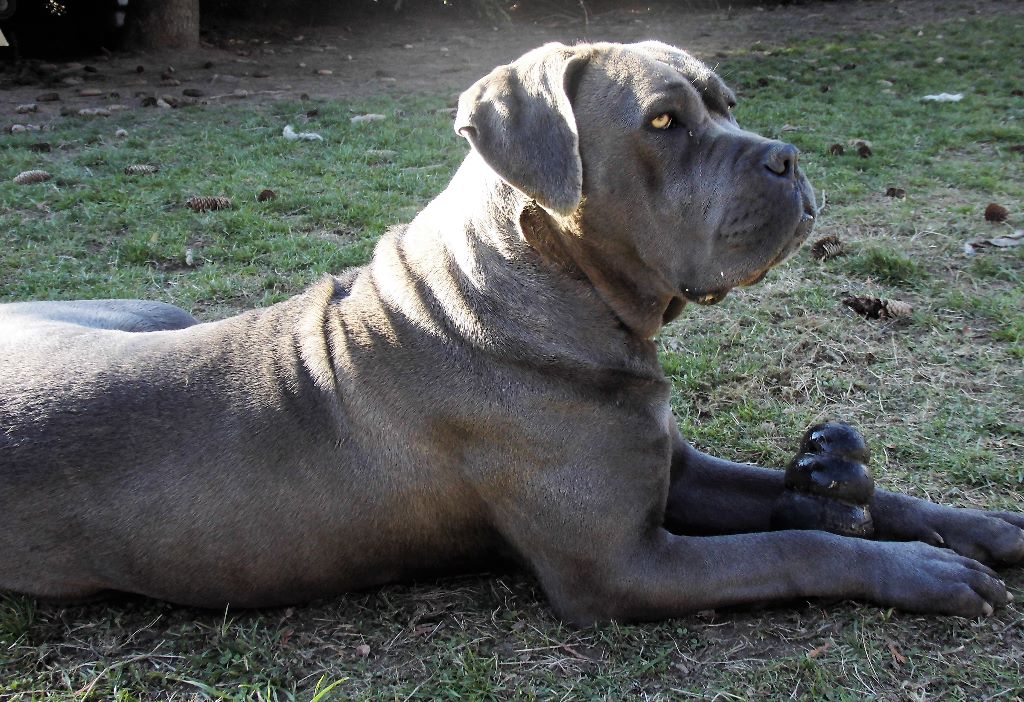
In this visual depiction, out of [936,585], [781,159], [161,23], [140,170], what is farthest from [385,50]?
[936,585]

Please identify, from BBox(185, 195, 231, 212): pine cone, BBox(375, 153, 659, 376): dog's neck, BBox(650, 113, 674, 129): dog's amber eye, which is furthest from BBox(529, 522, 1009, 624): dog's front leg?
BBox(185, 195, 231, 212): pine cone

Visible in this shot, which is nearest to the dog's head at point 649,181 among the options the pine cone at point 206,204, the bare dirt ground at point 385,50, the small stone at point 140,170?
the pine cone at point 206,204

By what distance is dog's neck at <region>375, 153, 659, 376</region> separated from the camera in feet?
9.35

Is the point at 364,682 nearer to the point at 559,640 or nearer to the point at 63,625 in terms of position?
the point at 559,640

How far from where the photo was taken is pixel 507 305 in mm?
2869

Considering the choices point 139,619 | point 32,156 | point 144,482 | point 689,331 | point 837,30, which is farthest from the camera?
point 837,30

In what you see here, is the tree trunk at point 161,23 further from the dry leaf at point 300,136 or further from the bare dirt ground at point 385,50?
the dry leaf at point 300,136

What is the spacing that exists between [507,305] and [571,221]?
309 mm

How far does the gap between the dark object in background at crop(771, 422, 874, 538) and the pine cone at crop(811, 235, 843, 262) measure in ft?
7.55

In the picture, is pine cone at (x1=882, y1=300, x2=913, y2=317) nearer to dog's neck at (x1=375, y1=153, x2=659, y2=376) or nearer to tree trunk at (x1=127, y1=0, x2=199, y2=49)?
dog's neck at (x1=375, y1=153, x2=659, y2=376)

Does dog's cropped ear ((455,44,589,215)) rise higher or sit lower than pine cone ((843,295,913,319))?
higher

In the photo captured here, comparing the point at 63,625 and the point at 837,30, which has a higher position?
the point at 837,30

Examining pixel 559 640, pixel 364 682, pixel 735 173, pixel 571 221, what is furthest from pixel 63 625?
pixel 735 173

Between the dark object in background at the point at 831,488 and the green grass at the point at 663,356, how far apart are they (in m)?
0.28
